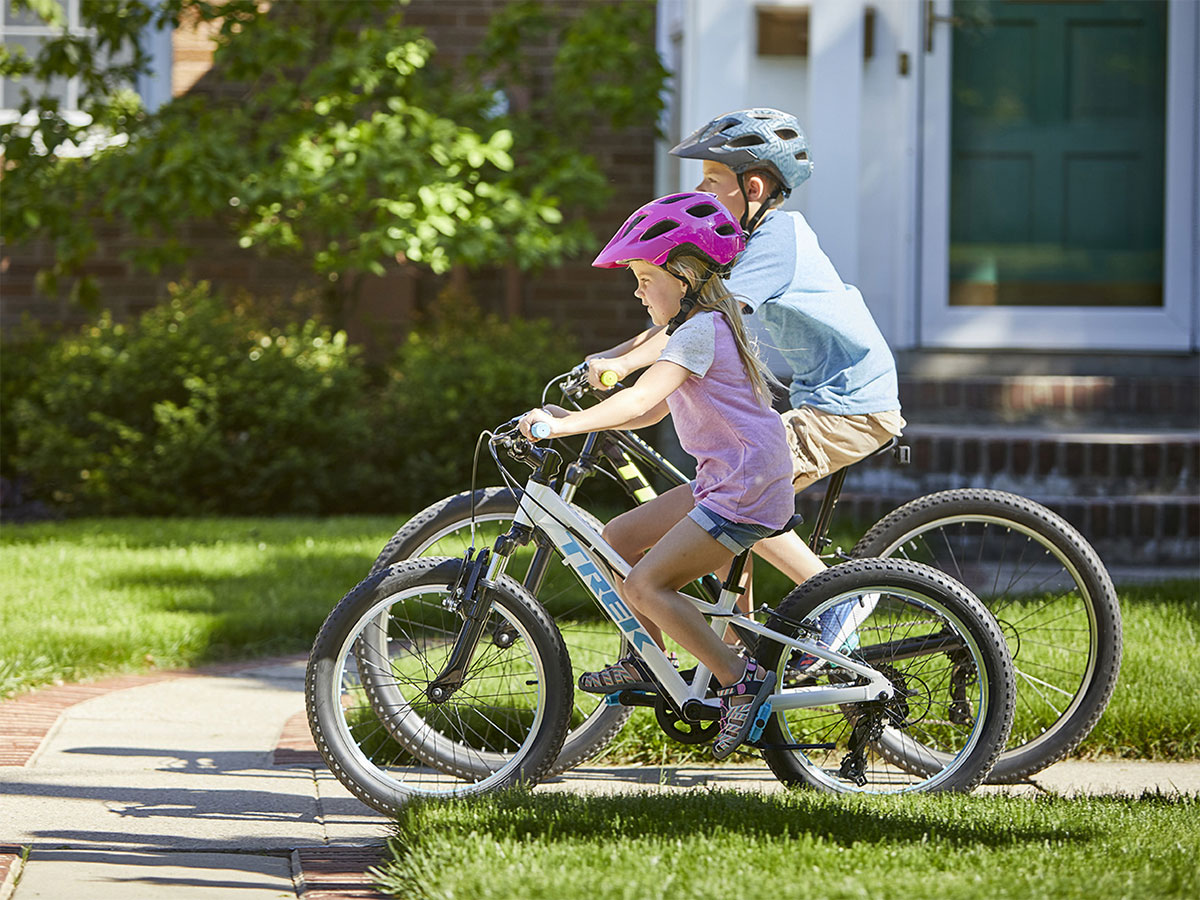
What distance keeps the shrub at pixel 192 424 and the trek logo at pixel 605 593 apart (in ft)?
17.1

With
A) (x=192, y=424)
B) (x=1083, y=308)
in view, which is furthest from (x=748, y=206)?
(x=192, y=424)

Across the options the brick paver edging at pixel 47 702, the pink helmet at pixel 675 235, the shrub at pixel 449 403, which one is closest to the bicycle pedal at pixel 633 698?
the pink helmet at pixel 675 235

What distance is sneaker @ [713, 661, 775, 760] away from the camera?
11.7 feet

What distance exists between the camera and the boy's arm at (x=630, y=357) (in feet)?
11.8

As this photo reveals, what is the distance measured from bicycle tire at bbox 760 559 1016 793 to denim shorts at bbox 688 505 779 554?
198 mm

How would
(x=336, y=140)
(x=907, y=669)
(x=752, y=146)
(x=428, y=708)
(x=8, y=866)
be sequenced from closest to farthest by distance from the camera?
(x=8, y=866), (x=907, y=669), (x=428, y=708), (x=752, y=146), (x=336, y=140)

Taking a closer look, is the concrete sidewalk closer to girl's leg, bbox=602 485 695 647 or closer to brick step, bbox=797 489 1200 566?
girl's leg, bbox=602 485 695 647

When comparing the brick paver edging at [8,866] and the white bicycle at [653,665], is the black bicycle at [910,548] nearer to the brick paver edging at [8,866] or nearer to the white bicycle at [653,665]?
the white bicycle at [653,665]

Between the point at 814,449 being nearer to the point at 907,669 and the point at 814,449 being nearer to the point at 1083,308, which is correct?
the point at 907,669

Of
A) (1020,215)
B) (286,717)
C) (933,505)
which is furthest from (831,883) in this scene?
(1020,215)

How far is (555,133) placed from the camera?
9.92 meters

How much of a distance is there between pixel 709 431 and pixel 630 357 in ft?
1.12

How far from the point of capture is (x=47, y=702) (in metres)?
4.79

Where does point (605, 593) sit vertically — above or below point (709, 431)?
below
